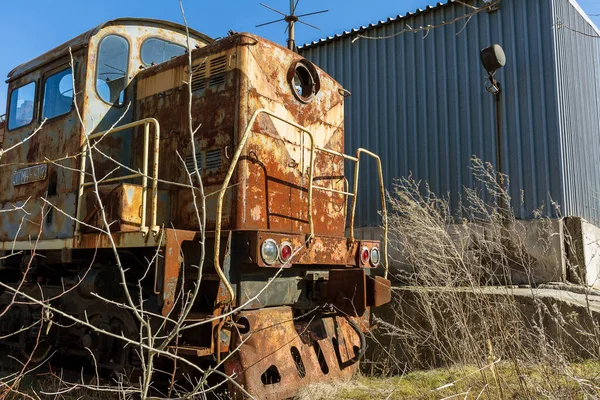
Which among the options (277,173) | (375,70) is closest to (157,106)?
(277,173)

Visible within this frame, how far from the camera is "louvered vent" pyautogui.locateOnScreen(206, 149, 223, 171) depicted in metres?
4.58

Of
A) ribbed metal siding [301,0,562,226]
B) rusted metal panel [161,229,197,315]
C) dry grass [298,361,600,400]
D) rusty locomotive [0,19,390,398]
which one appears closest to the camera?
dry grass [298,361,600,400]

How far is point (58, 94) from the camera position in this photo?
5406 millimetres

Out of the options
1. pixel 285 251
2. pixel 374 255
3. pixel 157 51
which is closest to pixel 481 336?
pixel 374 255

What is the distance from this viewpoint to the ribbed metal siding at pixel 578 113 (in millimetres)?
8219

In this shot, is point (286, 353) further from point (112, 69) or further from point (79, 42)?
point (79, 42)

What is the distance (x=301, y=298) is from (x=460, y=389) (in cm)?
163

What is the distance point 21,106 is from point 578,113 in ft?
28.4

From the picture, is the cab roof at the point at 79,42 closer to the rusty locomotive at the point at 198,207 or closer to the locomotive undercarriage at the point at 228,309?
the rusty locomotive at the point at 198,207

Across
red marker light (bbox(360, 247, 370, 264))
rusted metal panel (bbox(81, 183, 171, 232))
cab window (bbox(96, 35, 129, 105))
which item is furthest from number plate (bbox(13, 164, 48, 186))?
red marker light (bbox(360, 247, 370, 264))

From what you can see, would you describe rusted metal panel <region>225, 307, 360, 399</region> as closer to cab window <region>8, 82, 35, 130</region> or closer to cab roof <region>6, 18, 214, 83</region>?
cab roof <region>6, 18, 214, 83</region>

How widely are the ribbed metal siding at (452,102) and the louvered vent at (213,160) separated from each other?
16.6 ft

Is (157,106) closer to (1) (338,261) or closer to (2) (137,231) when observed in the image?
(2) (137,231)

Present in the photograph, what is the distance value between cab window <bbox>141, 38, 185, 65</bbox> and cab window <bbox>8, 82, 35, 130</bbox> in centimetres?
137
